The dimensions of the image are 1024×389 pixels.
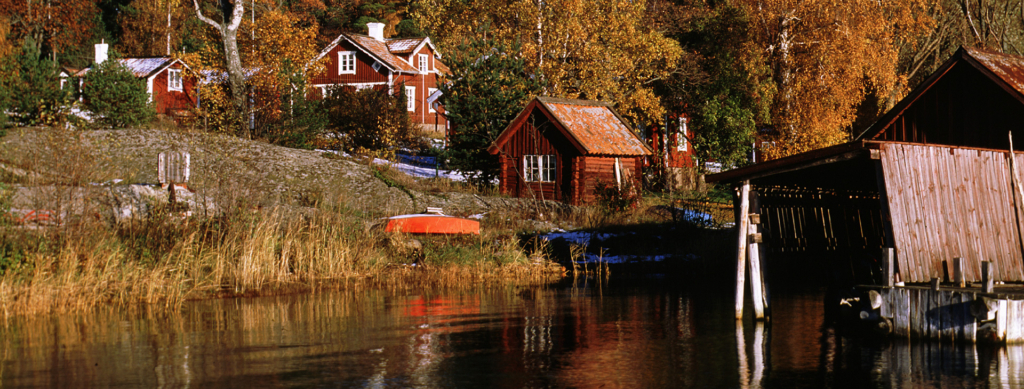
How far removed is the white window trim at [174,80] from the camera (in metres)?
58.7

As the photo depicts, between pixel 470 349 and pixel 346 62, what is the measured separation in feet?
165

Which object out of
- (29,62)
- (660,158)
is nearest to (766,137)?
(660,158)

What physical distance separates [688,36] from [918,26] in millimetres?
9936

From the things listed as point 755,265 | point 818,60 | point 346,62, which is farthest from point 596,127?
point 346,62

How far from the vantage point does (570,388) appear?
453 inches

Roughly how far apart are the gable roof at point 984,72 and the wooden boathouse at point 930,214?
4cm

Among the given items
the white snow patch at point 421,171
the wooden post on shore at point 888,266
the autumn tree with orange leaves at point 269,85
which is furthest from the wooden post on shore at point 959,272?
the autumn tree with orange leaves at point 269,85

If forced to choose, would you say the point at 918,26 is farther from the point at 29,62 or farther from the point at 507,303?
the point at 29,62

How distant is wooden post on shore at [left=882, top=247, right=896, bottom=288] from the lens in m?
14.4

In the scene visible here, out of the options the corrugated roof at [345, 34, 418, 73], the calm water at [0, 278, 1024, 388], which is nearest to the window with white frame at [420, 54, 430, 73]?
the corrugated roof at [345, 34, 418, 73]

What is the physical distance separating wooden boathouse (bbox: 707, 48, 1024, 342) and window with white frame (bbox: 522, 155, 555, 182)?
51.9ft

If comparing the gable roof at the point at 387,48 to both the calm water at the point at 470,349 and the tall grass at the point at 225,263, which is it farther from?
the calm water at the point at 470,349

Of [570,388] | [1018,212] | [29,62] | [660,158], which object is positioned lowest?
[570,388]

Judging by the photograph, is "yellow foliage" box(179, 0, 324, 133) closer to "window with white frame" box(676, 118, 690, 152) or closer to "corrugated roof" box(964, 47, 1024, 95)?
"window with white frame" box(676, 118, 690, 152)
